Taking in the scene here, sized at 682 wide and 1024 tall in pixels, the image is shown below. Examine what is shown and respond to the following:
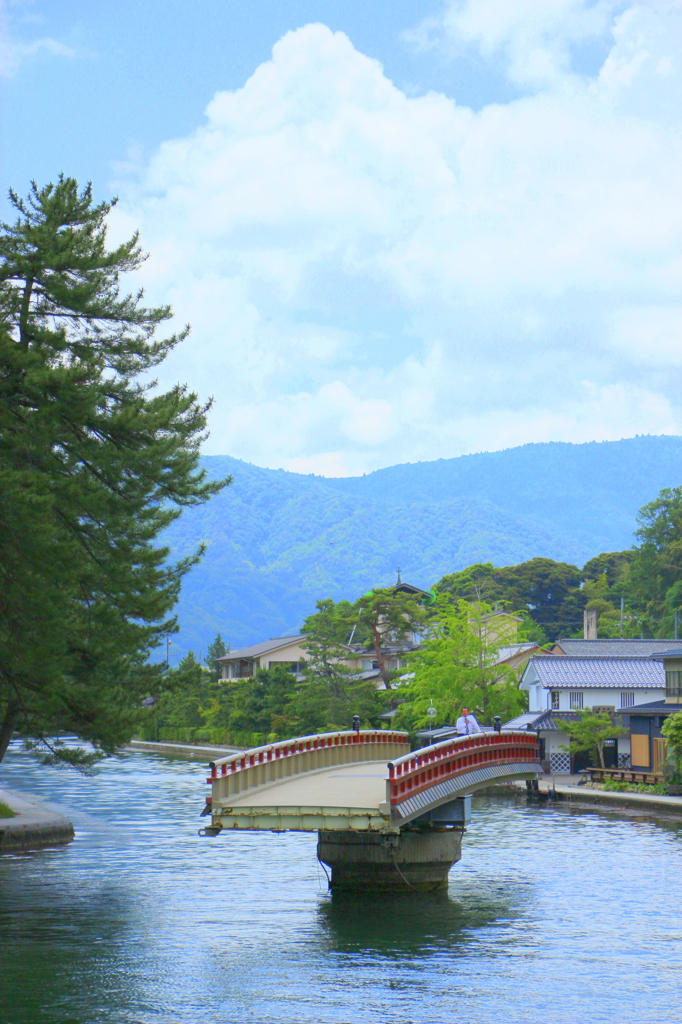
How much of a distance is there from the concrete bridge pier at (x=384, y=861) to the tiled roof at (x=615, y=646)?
5120 centimetres

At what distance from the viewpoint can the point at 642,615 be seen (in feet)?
403

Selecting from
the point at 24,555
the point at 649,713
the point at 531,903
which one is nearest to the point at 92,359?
the point at 24,555

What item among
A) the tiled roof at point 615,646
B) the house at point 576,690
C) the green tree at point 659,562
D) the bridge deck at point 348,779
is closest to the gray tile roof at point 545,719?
the house at point 576,690

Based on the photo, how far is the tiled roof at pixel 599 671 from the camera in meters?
71.8

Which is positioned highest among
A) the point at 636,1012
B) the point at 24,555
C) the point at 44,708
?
the point at 24,555

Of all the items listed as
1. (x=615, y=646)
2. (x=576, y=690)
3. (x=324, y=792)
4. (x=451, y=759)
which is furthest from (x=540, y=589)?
(x=324, y=792)

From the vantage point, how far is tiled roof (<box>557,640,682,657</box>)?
80.6m

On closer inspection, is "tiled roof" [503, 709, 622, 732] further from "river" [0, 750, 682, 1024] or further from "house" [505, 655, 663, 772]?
"river" [0, 750, 682, 1024]

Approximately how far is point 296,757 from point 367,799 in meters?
4.96

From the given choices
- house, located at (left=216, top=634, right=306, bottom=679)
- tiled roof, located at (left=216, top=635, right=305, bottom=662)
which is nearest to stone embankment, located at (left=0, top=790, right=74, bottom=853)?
house, located at (left=216, top=634, right=306, bottom=679)

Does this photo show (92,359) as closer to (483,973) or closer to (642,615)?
(483,973)

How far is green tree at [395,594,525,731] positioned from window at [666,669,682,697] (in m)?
12.9

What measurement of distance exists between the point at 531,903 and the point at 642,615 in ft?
320

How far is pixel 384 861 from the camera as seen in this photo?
30.4 m
